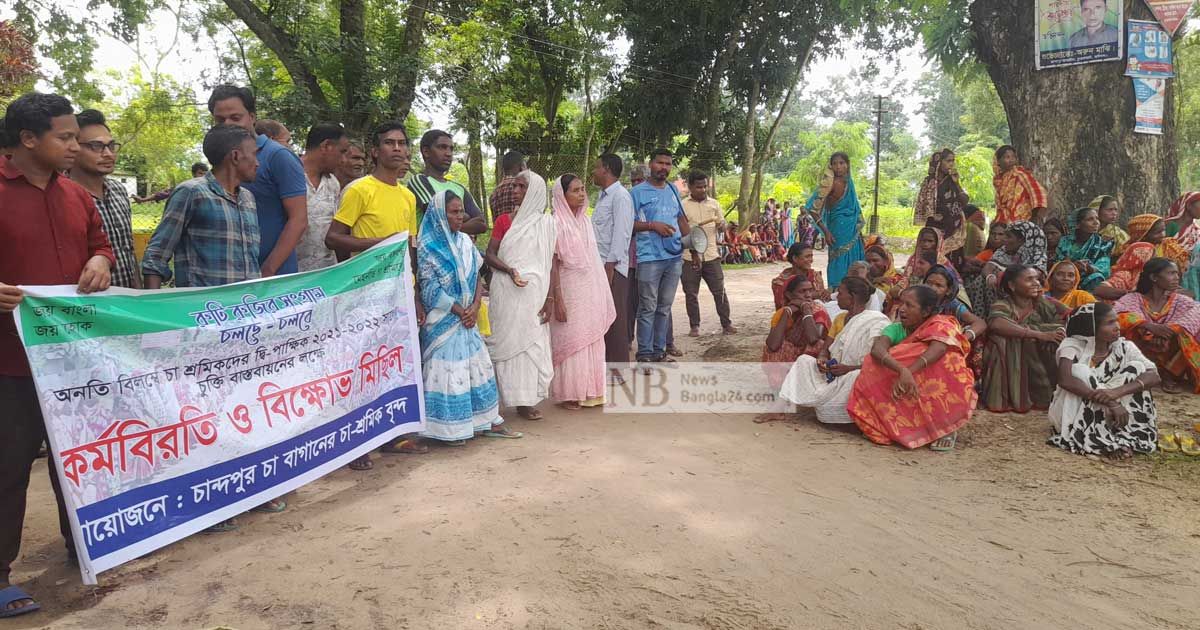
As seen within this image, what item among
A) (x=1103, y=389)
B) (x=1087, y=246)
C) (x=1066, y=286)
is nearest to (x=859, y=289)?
(x=1103, y=389)

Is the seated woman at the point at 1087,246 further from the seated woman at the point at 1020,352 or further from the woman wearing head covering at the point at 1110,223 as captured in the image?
the seated woman at the point at 1020,352

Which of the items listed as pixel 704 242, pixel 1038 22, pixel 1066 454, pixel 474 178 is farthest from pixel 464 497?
pixel 474 178

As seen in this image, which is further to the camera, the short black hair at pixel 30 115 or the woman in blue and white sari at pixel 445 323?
the woman in blue and white sari at pixel 445 323

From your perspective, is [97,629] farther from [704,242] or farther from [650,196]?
[704,242]

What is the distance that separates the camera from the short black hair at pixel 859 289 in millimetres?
5172

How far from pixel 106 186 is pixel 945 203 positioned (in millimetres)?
6726

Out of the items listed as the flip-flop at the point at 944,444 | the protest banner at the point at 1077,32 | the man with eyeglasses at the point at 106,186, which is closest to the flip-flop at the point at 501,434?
the man with eyeglasses at the point at 106,186

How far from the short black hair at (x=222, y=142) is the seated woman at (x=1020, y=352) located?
4.85 metres

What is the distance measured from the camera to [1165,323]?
18.2 ft

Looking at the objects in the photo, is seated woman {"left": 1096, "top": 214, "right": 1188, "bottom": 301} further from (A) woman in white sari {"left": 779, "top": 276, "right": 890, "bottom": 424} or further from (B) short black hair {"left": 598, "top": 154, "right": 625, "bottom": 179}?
(B) short black hair {"left": 598, "top": 154, "right": 625, "bottom": 179}

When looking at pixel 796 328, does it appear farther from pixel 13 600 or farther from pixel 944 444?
pixel 13 600

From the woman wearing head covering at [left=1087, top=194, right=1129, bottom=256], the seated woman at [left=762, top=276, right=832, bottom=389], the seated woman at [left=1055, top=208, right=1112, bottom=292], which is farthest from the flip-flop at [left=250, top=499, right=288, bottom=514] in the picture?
the woman wearing head covering at [left=1087, top=194, right=1129, bottom=256]

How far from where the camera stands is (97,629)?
2500 mm

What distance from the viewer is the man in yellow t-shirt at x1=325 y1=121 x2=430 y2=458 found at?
4.35 metres
